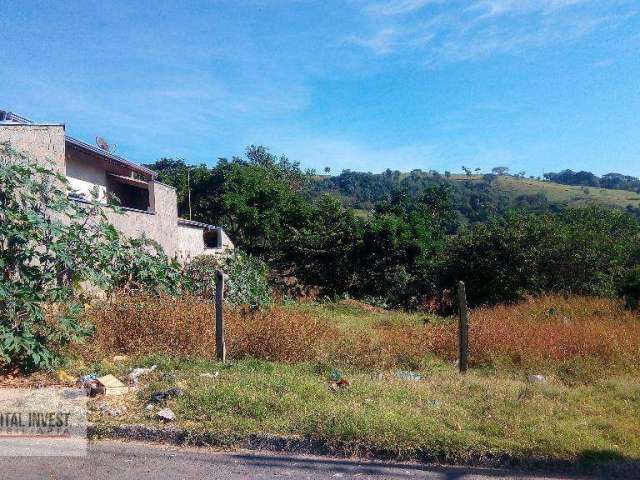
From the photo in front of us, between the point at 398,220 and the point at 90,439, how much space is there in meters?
15.9

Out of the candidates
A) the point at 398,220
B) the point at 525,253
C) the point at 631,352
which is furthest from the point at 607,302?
the point at 398,220

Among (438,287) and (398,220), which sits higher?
(398,220)

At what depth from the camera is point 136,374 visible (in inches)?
247

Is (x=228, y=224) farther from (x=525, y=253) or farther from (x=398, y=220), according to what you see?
(x=525, y=253)

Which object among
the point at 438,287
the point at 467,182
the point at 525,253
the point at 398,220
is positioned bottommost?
the point at 438,287

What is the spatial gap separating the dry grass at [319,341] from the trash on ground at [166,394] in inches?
64.8

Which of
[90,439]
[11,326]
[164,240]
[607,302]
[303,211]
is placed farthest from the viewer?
[303,211]

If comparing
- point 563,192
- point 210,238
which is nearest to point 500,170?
point 563,192

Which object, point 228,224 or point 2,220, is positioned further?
point 228,224

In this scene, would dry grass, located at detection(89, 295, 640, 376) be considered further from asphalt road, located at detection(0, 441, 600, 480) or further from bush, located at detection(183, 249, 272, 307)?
bush, located at detection(183, 249, 272, 307)

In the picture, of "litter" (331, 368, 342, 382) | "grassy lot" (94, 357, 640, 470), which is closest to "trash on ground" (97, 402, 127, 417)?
"grassy lot" (94, 357, 640, 470)

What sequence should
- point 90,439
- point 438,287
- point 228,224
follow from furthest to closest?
point 228,224
point 438,287
point 90,439

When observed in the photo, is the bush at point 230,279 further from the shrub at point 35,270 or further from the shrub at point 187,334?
the shrub at point 35,270

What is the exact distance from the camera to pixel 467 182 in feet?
261
